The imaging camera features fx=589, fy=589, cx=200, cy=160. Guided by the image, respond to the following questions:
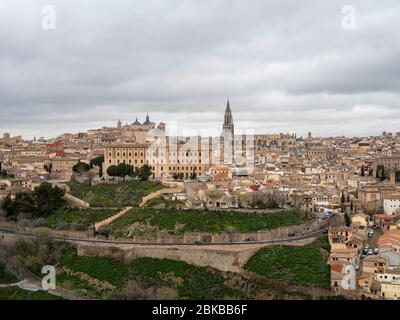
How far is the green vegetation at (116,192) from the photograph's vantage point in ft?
93.8

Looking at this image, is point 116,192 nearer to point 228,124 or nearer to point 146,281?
point 146,281

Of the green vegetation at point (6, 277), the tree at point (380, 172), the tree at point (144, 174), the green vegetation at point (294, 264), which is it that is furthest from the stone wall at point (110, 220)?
the tree at point (380, 172)

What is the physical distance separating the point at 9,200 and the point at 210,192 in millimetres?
9954

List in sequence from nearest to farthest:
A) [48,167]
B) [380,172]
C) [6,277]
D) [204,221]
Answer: [6,277]
[204,221]
[380,172]
[48,167]

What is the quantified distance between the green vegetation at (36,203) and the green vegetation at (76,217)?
57 cm

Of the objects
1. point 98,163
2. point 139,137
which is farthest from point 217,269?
point 139,137

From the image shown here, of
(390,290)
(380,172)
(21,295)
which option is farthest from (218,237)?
(380,172)

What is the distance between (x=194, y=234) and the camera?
22.7 m

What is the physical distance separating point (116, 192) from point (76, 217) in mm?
3617

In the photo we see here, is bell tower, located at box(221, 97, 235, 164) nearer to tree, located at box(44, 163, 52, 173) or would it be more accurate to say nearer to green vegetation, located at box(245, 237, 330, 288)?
tree, located at box(44, 163, 52, 173)

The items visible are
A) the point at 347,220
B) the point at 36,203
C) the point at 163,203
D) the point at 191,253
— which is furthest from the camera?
the point at 36,203

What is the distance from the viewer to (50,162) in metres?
48.0

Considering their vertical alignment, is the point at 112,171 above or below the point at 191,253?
above
